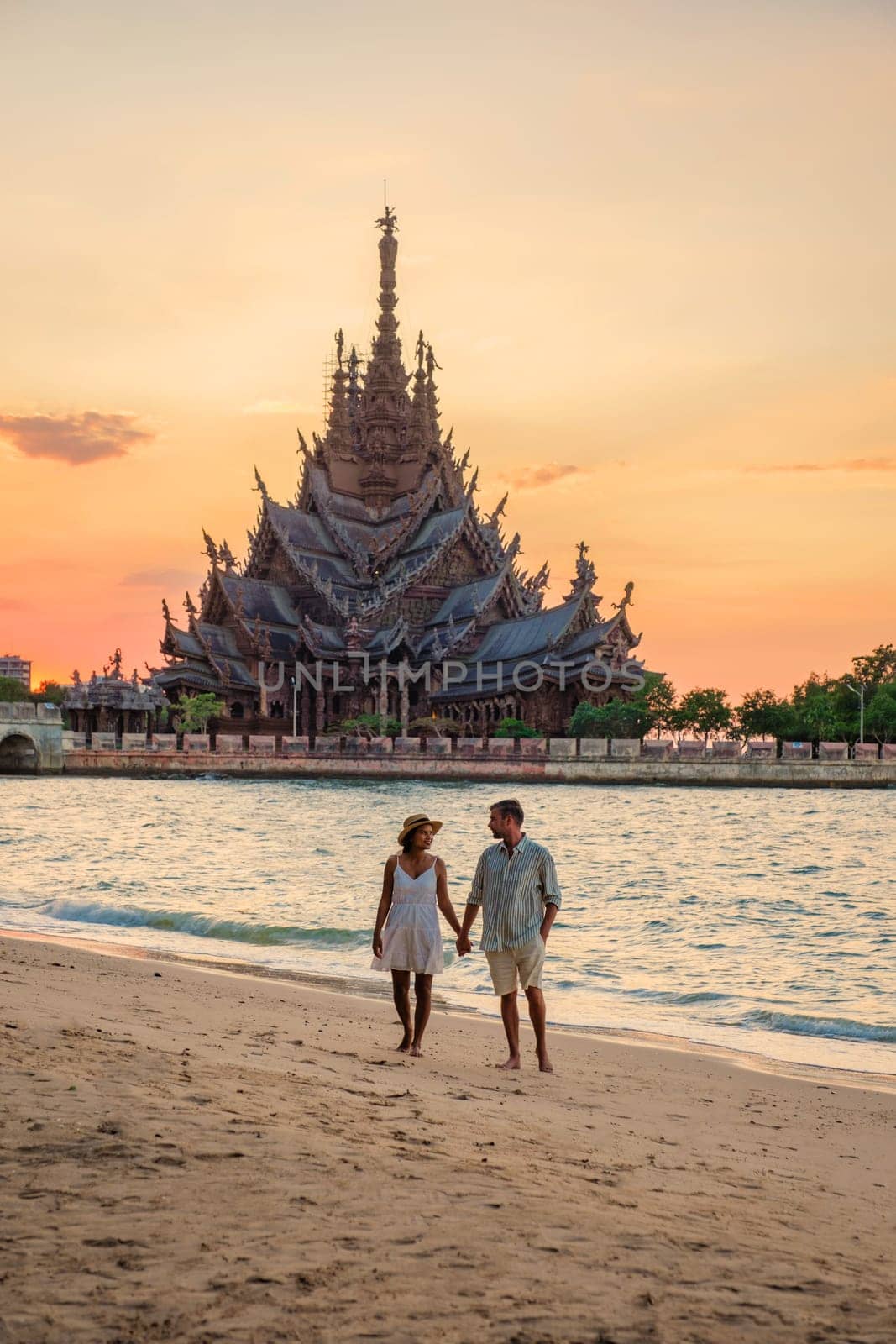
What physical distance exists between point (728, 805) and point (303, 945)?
1273 inches

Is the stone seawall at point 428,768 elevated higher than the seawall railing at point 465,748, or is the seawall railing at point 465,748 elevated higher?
the seawall railing at point 465,748

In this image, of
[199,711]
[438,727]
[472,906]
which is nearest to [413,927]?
[472,906]

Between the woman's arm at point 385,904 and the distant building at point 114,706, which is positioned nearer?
the woman's arm at point 385,904

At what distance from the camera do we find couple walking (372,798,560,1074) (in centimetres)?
608

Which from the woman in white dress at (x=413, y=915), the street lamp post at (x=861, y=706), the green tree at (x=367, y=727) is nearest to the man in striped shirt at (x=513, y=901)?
the woman in white dress at (x=413, y=915)

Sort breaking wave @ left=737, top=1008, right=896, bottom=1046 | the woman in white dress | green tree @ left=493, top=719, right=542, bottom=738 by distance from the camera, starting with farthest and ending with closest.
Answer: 1. green tree @ left=493, top=719, right=542, bottom=738
2. breaking wave @ left=737, top=1008, right=896, bottom=1046
3. the woman in white dress

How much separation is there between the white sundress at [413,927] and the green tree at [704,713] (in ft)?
195

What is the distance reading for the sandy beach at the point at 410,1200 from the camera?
2.93 m

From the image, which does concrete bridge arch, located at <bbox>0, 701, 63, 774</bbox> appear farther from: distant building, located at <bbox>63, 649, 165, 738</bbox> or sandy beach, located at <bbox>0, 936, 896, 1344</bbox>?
sandy beach, located at <bbox>0, 936, 896, 1344</bbox>

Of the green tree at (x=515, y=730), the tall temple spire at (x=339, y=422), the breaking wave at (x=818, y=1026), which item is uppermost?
the tall temple spire at (x=339, y=422)

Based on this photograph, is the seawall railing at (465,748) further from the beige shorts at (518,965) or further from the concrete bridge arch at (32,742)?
the beige shorts at (518,965)

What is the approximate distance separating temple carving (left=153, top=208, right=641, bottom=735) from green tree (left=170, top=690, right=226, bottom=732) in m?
1.27

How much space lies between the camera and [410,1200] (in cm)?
364

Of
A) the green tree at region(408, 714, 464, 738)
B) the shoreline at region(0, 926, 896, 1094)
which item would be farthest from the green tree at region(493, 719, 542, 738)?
the shoreline at region(0, 926, 896, 1094)
